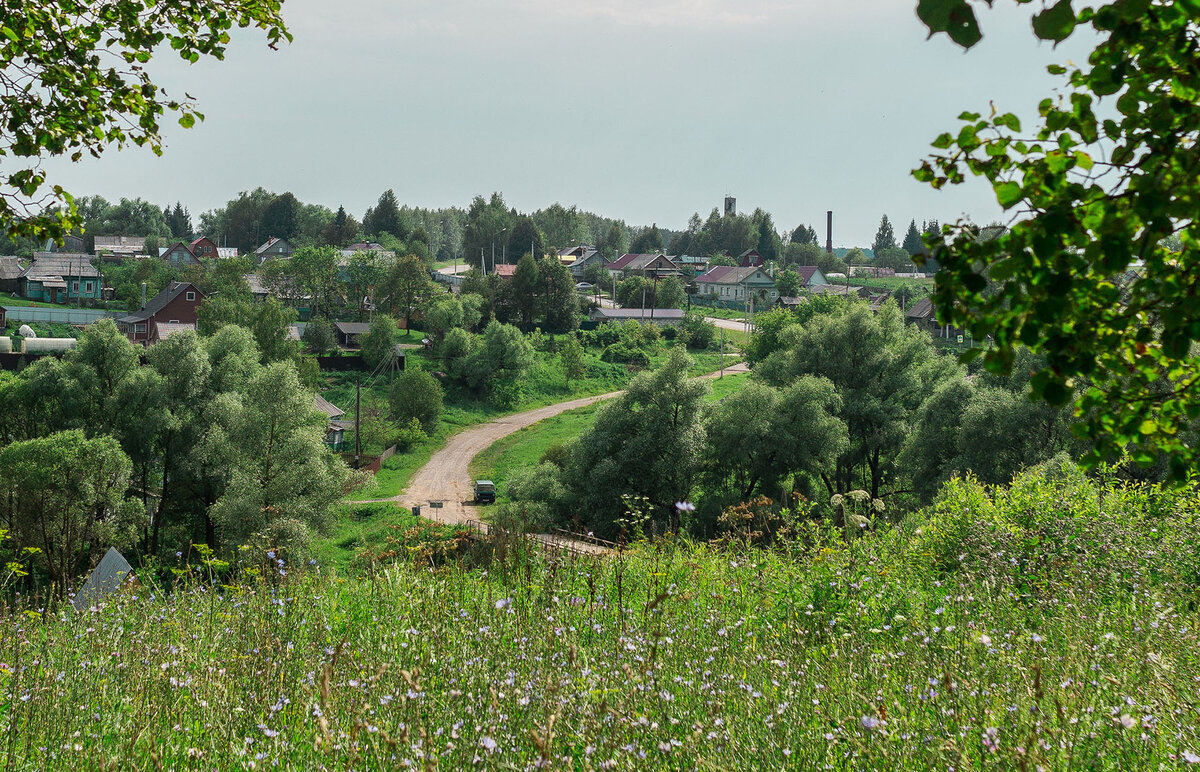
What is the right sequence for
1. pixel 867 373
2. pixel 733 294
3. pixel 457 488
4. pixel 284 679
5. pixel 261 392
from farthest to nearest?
pixel 733 294 → pixel 457 488 → pixel 867 373 → pixel 261 392 → pixel 284 679

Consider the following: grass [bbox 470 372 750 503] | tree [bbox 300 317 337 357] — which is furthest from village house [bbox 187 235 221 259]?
grass [bbox 470 372 750 503]

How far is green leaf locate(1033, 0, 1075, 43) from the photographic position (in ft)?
6.36

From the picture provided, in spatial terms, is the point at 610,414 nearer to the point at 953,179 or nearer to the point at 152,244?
the point at 953,179

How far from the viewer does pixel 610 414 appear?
28.7m

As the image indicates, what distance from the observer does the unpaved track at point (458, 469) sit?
34094mm

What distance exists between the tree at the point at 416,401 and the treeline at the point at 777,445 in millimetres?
17032

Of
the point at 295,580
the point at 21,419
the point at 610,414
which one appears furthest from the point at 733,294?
the point at 295,580

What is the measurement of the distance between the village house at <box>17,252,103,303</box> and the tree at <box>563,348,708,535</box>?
6644cm

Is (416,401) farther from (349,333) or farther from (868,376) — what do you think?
(868,376)

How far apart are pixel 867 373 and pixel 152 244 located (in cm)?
10106

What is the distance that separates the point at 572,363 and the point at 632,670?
186 ft

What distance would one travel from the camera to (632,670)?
3.13 metres

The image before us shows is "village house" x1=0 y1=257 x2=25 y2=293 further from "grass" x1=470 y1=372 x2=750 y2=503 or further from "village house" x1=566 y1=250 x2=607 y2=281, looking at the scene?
"grass" x1=470 y1=372 x2=750 y2=503

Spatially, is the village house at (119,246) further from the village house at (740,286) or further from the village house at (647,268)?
the village house at (740,286)
